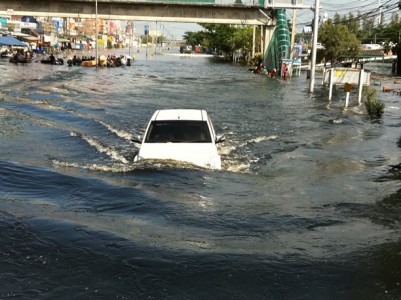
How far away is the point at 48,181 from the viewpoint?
11.3m

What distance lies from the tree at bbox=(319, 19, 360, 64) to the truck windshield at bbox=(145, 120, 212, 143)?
193 ft

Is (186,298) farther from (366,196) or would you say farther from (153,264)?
(366,196)

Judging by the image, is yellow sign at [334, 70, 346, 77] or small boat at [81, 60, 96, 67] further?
small boat at [81, 60, 96, 67]

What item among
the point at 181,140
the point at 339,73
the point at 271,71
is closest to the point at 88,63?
the point at 271,71

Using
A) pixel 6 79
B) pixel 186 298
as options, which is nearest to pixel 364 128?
pixel 186 298

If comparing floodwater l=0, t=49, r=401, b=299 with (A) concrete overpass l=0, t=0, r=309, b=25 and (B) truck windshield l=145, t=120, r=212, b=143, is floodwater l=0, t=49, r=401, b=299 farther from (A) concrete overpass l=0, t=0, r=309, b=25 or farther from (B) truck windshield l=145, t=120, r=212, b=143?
(A) concrete overpass l=0, t=0, r=309, b=25

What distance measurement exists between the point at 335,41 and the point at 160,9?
2500cm

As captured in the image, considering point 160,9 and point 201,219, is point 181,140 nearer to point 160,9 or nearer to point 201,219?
point 201,219

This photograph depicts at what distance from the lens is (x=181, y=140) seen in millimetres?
12180

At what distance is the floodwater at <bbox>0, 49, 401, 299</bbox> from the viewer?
242 inches

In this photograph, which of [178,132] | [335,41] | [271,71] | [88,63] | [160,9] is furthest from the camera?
[88,63]

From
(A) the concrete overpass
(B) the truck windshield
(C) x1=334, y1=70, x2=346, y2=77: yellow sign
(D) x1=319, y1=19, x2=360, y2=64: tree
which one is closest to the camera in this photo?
(B) the truck windshield

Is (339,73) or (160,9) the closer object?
(339,73)

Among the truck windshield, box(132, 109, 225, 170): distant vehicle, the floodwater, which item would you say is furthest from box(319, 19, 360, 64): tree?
the truck windshield
